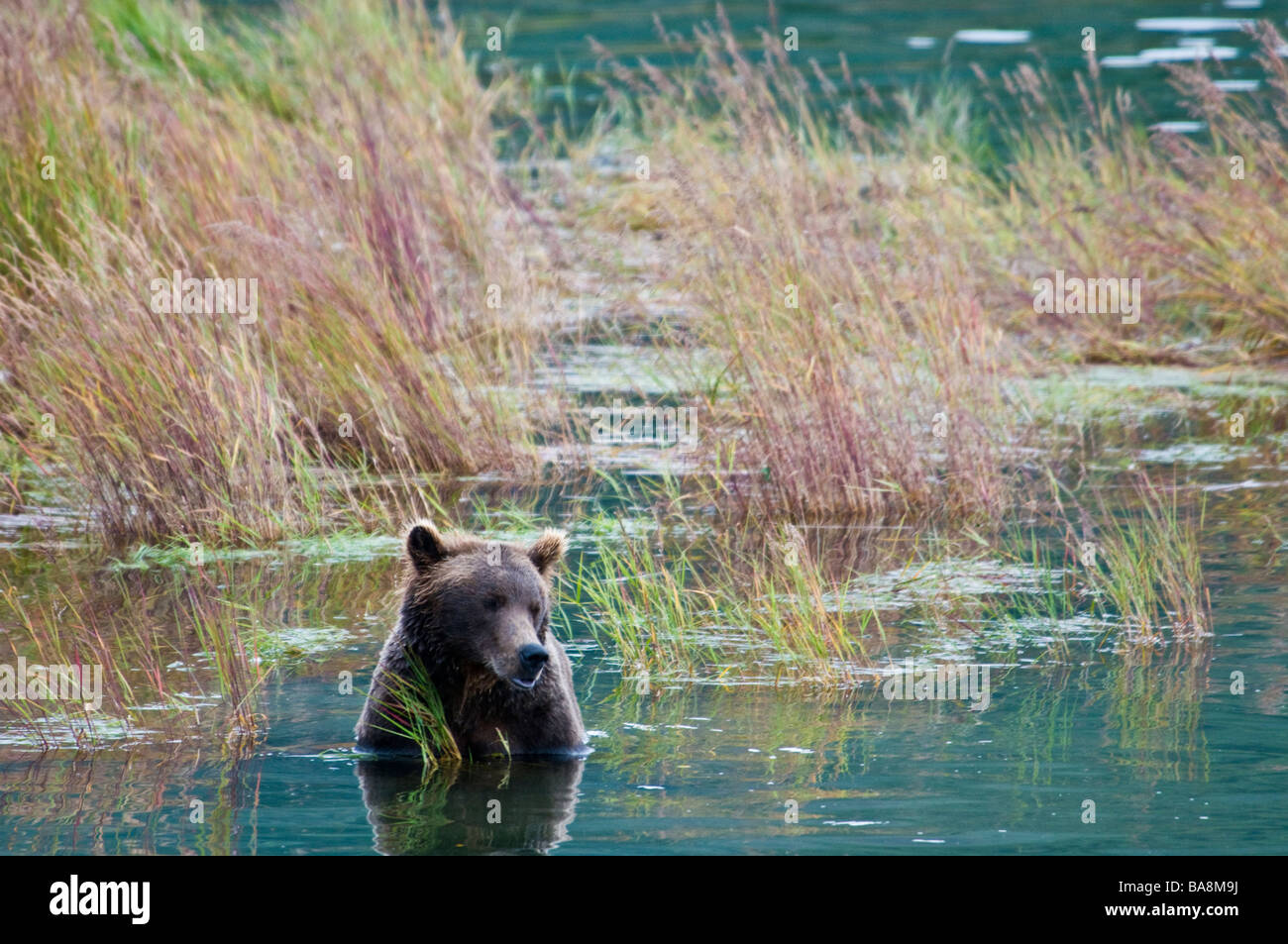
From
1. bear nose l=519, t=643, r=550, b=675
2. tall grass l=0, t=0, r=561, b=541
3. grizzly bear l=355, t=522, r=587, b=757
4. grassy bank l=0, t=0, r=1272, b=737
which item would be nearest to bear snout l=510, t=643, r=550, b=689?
bear nose l=519, t=643, r=550, b=675

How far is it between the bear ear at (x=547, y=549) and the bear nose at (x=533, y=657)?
673mm

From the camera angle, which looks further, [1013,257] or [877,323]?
[1013,257]

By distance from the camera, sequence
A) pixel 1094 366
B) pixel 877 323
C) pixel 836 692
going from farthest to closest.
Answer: pixel 1094 366 < pixel 877 323 < pixel 836 692

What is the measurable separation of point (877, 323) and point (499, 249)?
3.64m

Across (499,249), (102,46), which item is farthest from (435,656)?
(102,46)

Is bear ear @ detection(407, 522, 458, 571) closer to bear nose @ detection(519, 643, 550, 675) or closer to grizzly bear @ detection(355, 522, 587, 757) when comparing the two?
grizzly bear @ detection(355, 522, 587, 757)

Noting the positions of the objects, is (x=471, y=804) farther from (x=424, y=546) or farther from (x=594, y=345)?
(x=594, y=345)

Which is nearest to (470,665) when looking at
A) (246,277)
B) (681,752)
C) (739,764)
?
(681,752)

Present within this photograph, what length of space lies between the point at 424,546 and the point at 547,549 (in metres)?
0.44

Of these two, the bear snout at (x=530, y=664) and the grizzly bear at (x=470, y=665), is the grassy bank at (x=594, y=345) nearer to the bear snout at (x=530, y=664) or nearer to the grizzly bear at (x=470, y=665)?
the grizzly bear at (x=470, y=665)

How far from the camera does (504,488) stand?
10.4m

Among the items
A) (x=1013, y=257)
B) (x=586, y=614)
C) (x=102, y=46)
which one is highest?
(x=102, y=46)

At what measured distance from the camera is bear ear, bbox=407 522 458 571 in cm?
682

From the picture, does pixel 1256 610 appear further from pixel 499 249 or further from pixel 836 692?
pixel 499 249
